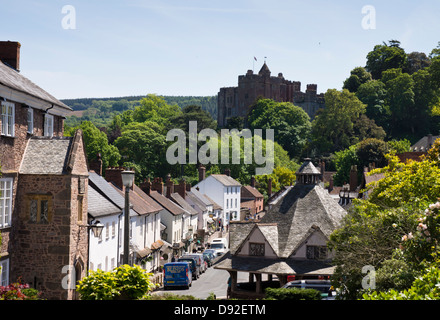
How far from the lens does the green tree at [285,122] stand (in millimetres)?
149875

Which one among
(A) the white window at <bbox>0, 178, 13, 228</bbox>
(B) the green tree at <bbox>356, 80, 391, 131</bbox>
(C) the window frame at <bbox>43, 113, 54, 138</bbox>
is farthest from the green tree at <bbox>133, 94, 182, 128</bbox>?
(A) the white window at <bbox>0, 178, 13, 228</bbox>

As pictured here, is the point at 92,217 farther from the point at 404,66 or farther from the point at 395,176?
the point at 404,66

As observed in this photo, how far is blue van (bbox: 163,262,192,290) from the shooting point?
46125mm

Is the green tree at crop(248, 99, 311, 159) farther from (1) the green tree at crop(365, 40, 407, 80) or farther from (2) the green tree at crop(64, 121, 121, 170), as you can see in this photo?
(2) the green tree at crop(64, 121, 121, 170)

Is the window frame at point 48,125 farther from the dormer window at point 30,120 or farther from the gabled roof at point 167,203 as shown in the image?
the gabled roof at point 167,203

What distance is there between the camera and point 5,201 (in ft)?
76.8

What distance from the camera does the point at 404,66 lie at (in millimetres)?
157000

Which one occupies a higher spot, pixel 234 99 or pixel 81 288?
pixel 234 99

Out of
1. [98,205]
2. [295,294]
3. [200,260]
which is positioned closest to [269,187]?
[200,260]

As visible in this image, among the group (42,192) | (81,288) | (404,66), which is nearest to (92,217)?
(42,192)

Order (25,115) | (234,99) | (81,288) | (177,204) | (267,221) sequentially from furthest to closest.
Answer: (234,99) → (177,204) → (267,221) → (25,115) → (81,288)

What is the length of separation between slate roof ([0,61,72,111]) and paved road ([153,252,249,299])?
58.8 ft

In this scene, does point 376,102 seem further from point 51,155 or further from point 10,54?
point 51,155
